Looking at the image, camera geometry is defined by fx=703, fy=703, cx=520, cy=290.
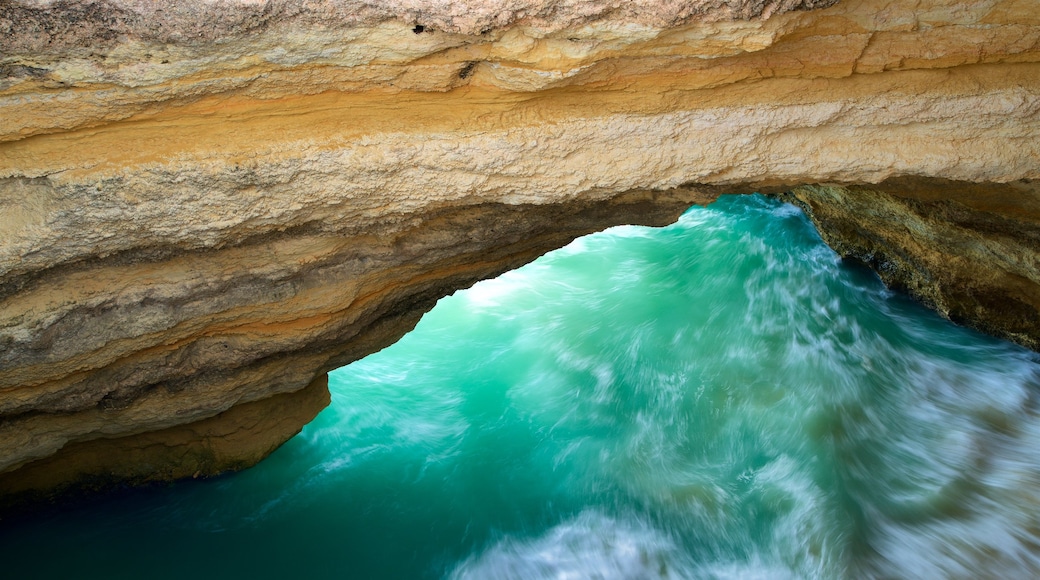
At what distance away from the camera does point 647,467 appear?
4.41m

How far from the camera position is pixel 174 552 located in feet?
13.2

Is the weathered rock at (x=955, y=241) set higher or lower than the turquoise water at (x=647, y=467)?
higher

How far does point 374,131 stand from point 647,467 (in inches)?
114

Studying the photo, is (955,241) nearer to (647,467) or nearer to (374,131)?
(647,467)

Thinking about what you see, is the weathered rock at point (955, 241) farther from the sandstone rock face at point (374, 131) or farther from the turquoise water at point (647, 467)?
the sandstone rock face at point (374, 131)

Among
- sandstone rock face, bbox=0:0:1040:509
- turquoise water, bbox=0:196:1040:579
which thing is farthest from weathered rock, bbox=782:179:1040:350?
sandstone rock face, bbox=0:0:1040:509

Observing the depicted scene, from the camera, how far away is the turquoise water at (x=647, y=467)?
380 cm

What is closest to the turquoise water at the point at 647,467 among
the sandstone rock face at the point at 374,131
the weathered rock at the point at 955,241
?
the weathered rock at the point at 955,241

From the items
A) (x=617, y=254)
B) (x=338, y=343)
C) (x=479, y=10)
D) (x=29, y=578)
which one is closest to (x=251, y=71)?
(x=479, y=10)

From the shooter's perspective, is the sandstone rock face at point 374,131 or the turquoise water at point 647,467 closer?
the sandstone rock face at point 374,131

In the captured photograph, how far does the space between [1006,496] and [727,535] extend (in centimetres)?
148

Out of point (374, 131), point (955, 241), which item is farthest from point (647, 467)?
point (374, 131)

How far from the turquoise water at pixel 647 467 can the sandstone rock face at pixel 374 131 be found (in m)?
1.38

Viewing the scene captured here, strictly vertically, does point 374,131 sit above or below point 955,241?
above
